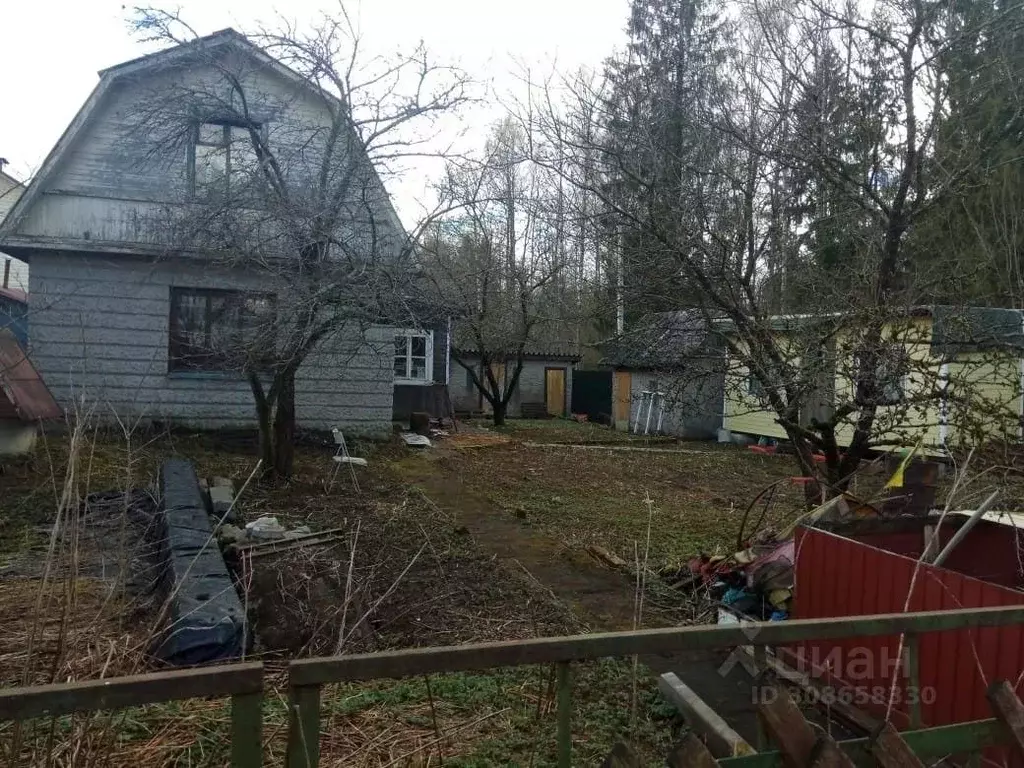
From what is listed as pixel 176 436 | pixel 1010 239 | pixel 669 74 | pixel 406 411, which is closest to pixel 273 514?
pixel 176 436

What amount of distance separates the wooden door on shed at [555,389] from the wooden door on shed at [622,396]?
5.06 metres

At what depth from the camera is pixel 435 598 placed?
5664mm

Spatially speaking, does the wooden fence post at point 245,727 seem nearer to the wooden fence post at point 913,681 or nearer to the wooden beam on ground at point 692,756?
the wooden beam on ground at point 692,756

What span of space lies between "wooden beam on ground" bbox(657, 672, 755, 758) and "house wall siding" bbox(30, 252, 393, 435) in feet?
28.1

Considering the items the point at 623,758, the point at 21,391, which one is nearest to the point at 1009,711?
the point at 623,758

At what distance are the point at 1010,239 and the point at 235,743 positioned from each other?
56.1ft

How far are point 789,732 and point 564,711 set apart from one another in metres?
0.59

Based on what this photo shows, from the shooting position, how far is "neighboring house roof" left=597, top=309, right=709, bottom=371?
7.76m

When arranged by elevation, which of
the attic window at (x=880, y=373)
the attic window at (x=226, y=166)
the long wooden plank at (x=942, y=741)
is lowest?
the long wooden plank at (x=942, y=741)

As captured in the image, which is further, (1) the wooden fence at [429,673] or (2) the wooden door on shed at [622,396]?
(2) the wooden door on shed at [622,396]

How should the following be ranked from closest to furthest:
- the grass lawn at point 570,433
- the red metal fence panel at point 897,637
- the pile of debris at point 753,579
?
the red metal fence panel at point 897,637, the pile of debris at point 753,579, the grass lawn at point 570,433

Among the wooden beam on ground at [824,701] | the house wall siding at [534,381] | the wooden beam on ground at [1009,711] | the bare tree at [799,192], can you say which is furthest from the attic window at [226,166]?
the house wall siding at [534,381]

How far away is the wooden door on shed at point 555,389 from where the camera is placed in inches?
1212

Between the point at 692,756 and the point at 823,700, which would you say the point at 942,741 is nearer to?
the point at 692,756
